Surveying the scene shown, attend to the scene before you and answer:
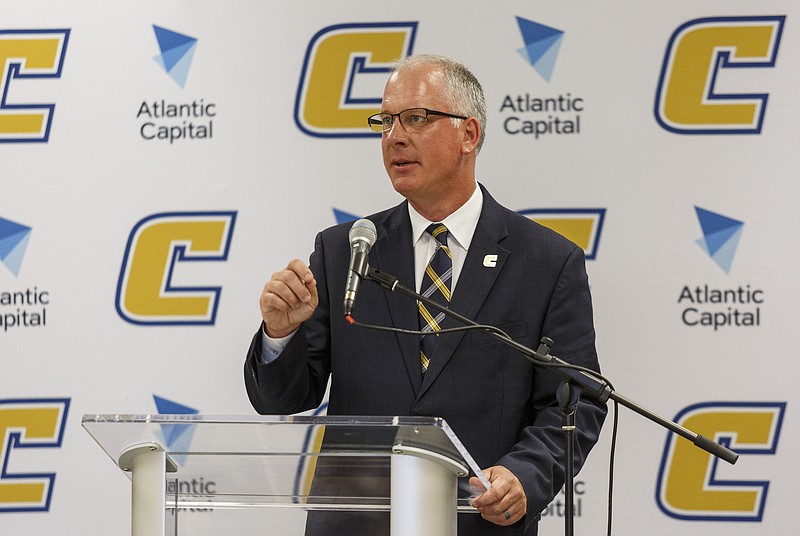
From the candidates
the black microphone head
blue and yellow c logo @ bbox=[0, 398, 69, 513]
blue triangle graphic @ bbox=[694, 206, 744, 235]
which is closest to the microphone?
the black microphone head

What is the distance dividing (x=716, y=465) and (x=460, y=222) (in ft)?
4.80

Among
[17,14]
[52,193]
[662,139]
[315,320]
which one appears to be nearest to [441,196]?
[315,320]

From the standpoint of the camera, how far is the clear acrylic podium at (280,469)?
1.73 meters

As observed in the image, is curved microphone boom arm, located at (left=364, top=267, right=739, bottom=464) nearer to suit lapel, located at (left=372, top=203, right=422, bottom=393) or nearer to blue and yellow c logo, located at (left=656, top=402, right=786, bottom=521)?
suit lapel, located at (left=372, top=203, right=422, bottom=393)

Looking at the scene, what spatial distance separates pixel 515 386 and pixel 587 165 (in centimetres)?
127

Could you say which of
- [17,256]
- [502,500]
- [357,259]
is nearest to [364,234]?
[357,259]

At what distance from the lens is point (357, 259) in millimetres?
1985

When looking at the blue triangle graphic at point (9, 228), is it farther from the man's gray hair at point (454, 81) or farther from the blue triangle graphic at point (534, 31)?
the blue triangle graphic at point (534, 31)

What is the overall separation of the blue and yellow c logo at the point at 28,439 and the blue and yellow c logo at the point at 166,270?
45 cm

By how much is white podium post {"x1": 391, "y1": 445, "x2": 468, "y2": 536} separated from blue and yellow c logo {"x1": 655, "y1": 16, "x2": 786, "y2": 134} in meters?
2.27

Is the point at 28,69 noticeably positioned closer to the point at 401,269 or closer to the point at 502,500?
the point at 401,269

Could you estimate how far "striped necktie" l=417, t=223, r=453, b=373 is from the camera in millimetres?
2703

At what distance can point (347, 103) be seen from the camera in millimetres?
3779

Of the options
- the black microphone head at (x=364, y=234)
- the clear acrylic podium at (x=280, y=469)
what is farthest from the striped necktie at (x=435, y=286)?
the clear acrylic podium at (x=280, y=469)
